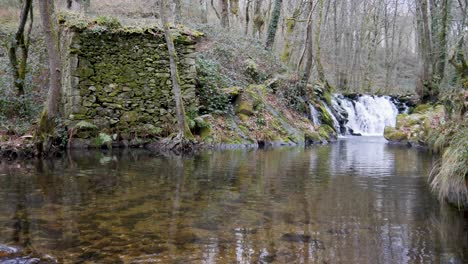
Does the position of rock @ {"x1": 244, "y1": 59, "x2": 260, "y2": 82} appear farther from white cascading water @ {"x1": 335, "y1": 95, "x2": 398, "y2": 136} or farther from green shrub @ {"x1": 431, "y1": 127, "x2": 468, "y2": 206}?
green shrub @ {"x1": 431, "y1": 127, "x2": 468, "y2": 206}

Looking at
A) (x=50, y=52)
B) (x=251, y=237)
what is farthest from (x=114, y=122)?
(x=251, y=237)

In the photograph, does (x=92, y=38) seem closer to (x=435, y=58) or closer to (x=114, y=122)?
(x=114, y=122)

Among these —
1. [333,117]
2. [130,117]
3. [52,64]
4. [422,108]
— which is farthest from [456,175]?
[422,108]

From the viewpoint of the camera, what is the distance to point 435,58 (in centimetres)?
2108

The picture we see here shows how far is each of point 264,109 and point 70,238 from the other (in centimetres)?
Result: 1241

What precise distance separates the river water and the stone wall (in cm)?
465

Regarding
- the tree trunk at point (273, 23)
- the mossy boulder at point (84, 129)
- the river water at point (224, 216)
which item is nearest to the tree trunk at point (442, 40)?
the tree trunk at point (273, 23)

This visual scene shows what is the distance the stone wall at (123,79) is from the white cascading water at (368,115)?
11436 mm

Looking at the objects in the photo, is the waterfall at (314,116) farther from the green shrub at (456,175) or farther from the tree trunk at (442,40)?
the green shrub at (456,175)

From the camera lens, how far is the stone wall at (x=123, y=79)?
12656 millimetres

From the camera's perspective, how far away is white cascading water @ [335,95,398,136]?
72.7 feet

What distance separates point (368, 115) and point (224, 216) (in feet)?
63.8

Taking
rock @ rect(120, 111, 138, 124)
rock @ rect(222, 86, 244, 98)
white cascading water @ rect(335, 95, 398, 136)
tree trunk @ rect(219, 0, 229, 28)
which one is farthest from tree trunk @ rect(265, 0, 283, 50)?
rock @ rect(120, 111, 138, 124)

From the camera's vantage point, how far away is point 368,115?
22.6 meters
